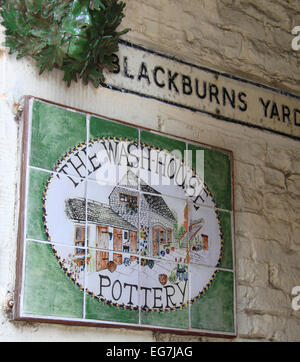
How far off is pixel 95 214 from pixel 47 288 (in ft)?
1.11

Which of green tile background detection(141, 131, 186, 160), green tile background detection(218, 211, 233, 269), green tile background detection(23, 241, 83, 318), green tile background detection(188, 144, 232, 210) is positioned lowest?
green tile background detection(23, 241, 83, 318)

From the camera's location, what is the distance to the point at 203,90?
3643 mm

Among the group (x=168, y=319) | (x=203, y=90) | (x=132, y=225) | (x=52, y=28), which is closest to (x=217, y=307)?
(x=168, y=319)

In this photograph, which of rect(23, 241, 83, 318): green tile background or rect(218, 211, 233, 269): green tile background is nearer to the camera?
rect(23, 241, 83, 318): green tile background

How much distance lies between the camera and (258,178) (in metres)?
3.69

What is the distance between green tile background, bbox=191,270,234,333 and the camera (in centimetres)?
327

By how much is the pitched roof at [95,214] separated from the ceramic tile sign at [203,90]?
19.6 inches

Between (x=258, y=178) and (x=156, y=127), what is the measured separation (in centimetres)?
52

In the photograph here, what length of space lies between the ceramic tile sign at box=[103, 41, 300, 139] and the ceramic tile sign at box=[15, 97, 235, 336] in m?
0.19

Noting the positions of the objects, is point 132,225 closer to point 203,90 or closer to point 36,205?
point 36,205

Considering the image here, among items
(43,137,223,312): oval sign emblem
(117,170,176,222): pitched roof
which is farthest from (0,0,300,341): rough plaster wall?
(117,170,176,222): pitched roof

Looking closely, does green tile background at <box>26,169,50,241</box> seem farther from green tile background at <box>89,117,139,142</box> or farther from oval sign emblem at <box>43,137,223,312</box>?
green tile background at <box>89,117,139,142</box>

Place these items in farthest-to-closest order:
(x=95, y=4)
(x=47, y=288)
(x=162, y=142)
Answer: (x=162, y=142), (x=95, y=4), (x=47, y=288)

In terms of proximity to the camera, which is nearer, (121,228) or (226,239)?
(121,228)
